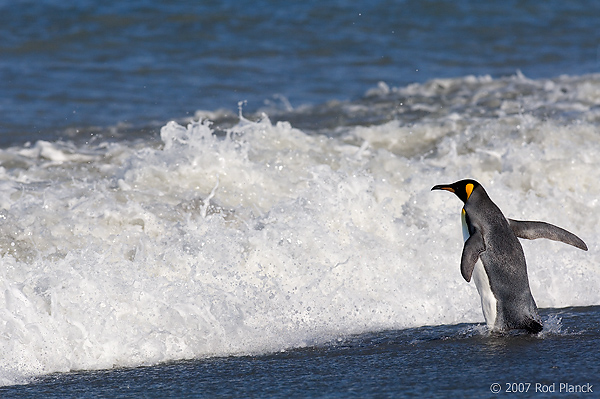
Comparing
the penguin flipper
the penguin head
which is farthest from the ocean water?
the penguin head

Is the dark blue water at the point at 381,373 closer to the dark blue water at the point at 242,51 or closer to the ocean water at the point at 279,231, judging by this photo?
the ocean water at the point at 279,231

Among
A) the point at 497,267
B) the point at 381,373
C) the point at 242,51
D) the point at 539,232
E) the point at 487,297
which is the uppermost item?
the point at 242,51

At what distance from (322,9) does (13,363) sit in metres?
13.5

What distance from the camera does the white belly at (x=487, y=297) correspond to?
14.6ft

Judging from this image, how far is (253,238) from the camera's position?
211 inches

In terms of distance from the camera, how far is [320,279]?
515cm

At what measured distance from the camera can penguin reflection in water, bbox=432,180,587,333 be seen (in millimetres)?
4414

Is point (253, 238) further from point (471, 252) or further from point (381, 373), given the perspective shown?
point (381, 373)

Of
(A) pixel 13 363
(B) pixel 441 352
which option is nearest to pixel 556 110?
(B) pixel 441 352

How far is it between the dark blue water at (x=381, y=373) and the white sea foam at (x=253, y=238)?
0.23 m

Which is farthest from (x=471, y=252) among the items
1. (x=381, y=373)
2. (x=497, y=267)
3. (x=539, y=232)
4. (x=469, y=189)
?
(x=381, y=373)

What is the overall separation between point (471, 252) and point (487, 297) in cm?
34

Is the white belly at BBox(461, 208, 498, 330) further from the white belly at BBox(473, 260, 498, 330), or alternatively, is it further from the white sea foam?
the white sea foam

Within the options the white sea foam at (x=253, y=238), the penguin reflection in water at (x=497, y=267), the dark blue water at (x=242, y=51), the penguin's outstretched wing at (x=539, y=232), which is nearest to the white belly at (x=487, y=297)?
the penguin reflection in water at (x=497, y=267)
